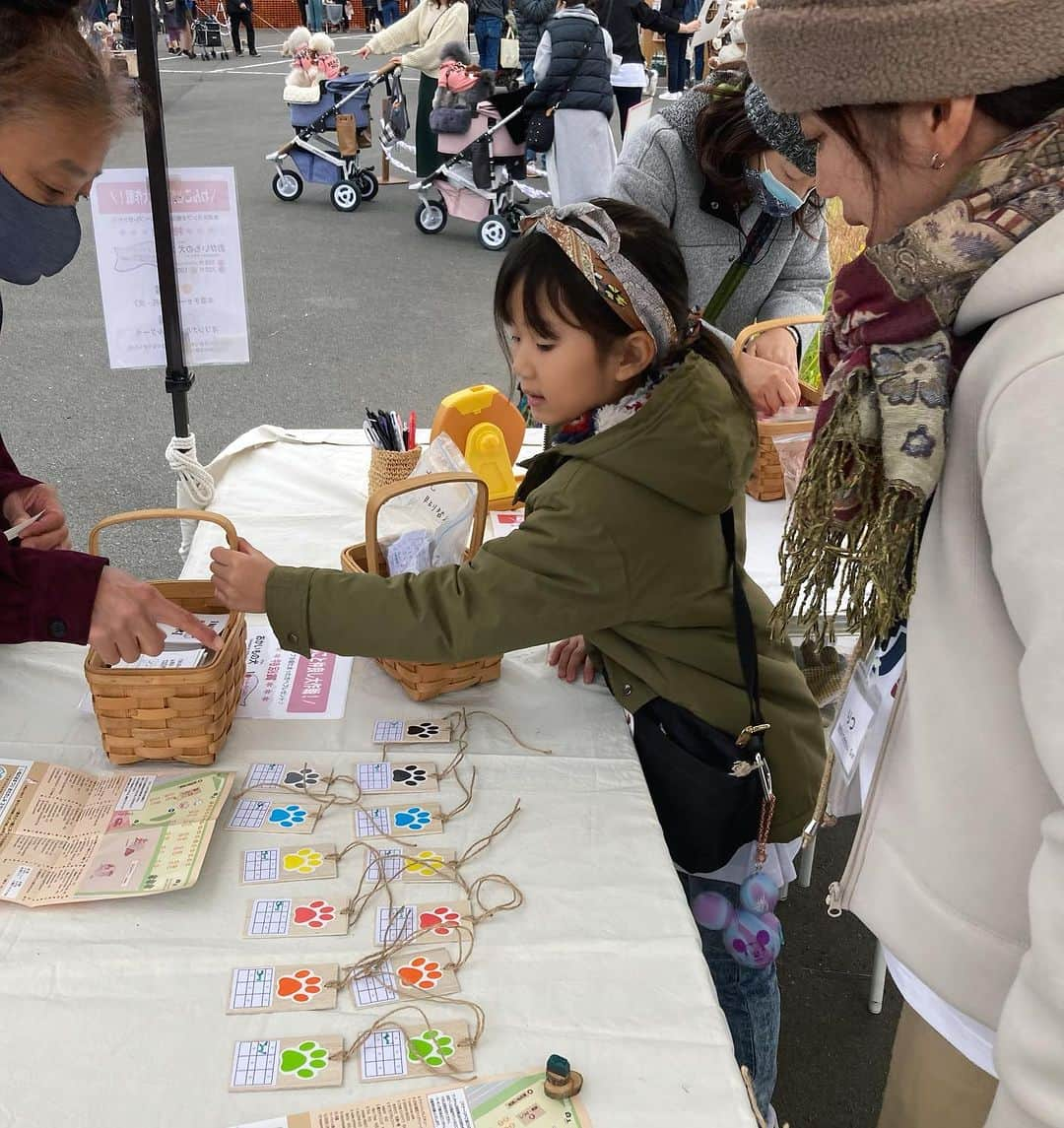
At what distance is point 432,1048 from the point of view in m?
0.87

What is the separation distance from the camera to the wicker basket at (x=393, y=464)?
6.01 feet

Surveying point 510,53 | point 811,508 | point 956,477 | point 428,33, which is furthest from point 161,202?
point 510,53

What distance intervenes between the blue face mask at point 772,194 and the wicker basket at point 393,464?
2.60 ft

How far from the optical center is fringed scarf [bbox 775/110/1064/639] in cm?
68

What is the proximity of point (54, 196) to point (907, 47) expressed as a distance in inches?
38.1

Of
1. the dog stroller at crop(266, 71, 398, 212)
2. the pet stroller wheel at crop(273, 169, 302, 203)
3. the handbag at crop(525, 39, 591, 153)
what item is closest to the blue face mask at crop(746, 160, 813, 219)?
the handbag at crop(525, 39, 591, 153)

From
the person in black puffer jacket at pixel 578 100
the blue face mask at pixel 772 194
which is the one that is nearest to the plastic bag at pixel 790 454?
the blue face mask at pixel 772 194

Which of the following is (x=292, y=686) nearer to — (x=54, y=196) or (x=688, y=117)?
(x=54, y=196)

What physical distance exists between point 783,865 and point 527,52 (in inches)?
292

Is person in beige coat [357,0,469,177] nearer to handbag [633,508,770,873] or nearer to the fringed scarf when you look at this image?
handbag [633,508,770,873]

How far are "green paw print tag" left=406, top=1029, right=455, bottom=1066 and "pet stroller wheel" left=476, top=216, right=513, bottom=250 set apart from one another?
591 cm

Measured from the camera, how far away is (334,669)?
143cm

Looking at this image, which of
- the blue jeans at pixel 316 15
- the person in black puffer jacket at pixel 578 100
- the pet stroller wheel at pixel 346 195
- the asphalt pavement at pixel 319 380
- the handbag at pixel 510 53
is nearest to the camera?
the asphalt pavement at pixel 319 380

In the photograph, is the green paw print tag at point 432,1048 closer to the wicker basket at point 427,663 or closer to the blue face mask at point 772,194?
the wicker basket at point 427,663
